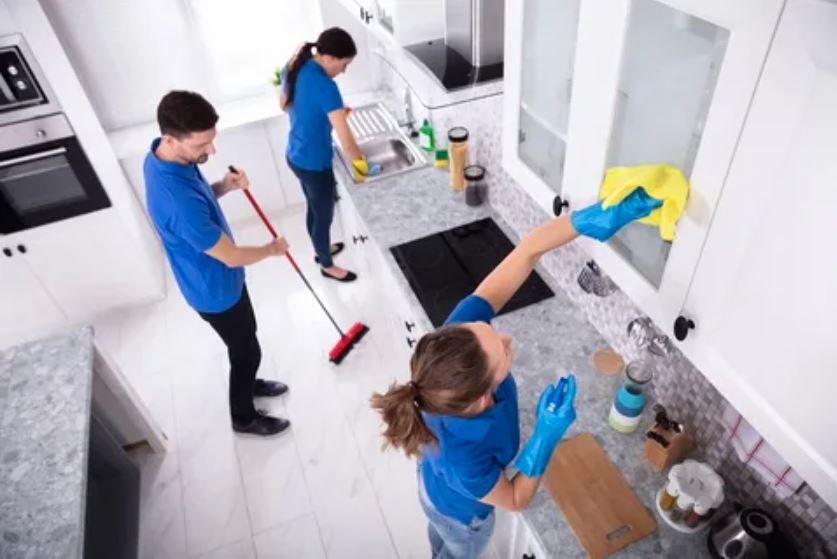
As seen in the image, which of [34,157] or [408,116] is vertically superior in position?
[34,157]

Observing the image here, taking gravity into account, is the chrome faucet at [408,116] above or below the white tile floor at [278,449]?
above

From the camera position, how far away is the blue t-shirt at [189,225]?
71.6 inches

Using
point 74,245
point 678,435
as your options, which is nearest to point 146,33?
point 74,245

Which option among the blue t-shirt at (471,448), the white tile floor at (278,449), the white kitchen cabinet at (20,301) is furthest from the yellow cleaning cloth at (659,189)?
the white kitchen cabinet at (20,301)

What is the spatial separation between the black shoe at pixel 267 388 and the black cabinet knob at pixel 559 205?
1979mm

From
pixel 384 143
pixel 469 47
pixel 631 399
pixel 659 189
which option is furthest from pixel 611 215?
pixel 384 143

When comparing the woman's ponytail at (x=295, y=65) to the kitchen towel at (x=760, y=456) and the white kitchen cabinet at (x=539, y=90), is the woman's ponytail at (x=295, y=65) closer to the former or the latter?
the white kitchen cabinet at (x=539, y=90)

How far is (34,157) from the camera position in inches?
112

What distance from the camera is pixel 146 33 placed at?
3.39m

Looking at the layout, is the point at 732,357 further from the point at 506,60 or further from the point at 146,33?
the point at 146,33

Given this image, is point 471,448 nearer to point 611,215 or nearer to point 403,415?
point 403,415

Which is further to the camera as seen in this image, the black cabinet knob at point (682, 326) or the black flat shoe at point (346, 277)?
the black flat shoe at point (346, 277)

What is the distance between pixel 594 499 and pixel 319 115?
6.98 feet

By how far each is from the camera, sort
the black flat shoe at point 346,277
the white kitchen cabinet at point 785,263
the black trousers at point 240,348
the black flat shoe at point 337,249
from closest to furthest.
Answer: the white kitchen cabinet at point 785,263
the black trousers at point 240,348
the black flat shoe at point 346,277
the black flat shoe at point 337,249
